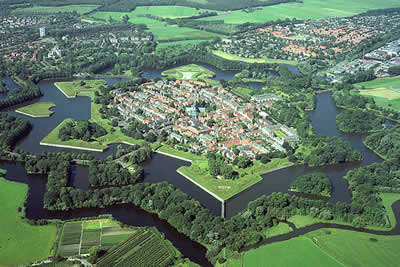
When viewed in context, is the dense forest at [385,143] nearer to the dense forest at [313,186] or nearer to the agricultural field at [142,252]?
the dense forest at [313,186]

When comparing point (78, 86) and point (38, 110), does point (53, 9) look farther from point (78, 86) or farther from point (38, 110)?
point (38, 110)

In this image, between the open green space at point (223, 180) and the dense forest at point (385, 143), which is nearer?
the open green space at point (223, 180)

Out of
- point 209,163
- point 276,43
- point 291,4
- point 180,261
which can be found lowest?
point 180,261

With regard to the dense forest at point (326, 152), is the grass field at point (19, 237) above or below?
below

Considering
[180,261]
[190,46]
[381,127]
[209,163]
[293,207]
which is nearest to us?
[180,261]

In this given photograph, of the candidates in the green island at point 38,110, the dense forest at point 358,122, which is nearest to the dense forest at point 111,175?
the green island at point 38,110

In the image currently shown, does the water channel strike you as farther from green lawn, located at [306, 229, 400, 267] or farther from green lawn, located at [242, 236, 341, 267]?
green lawn, located at [306, 229, 400, 267]

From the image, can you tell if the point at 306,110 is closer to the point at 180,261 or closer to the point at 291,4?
the point at 180,261

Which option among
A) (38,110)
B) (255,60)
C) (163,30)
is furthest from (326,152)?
(163,30)

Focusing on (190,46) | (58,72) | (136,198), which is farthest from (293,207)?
(190,46)
